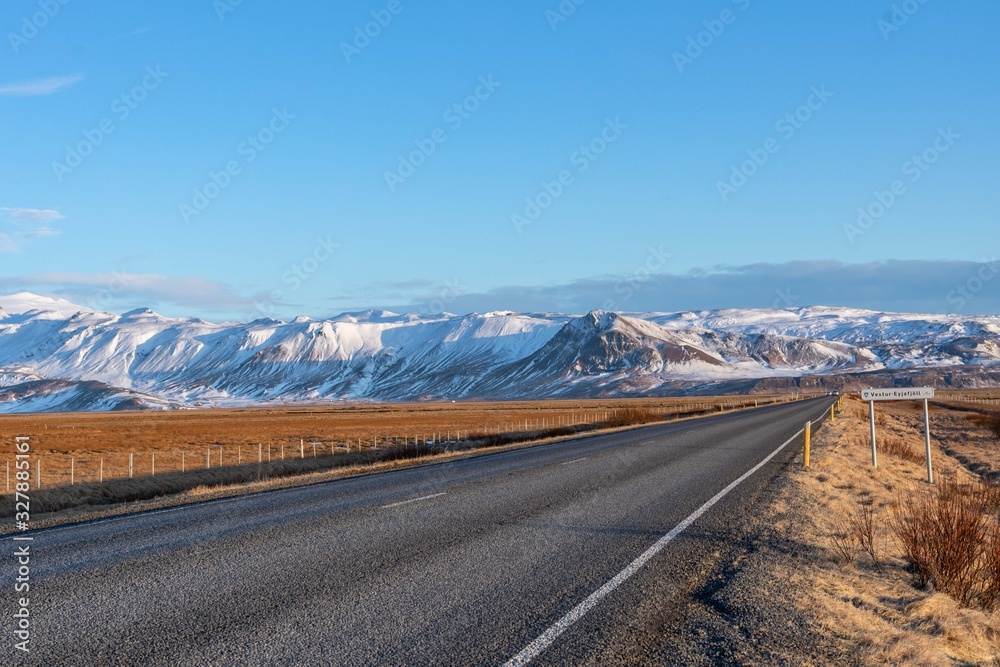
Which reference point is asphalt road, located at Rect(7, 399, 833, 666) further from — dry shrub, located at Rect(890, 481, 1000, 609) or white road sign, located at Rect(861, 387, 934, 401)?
white road sign, located at Rect(861, 387, 934, 401)

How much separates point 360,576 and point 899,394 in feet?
52.9

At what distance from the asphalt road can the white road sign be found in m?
6.25

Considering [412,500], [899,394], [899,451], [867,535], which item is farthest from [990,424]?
[412,500]

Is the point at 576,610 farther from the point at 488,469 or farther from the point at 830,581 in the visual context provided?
the point at 488,469

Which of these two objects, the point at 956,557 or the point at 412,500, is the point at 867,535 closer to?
the point at 956,557

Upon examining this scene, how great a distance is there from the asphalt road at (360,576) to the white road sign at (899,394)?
20.5ft

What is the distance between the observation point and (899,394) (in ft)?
64.8

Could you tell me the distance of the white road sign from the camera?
61.9 feet

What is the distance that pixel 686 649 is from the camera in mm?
6285

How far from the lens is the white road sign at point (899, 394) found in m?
18.9

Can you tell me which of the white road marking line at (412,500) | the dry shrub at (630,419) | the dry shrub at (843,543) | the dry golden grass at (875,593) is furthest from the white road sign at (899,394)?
the dry shrub at (630,419)

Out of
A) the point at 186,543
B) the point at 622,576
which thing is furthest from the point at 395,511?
the point at 622,576

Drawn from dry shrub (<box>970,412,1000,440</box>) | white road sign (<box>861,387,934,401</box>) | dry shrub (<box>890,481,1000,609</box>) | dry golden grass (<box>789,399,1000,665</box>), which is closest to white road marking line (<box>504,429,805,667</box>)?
dry golden grass (<box>789,399,1000,665</box>)

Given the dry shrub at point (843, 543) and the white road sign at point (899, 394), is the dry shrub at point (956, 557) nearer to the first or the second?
the dry shrub at point (843, 543)
